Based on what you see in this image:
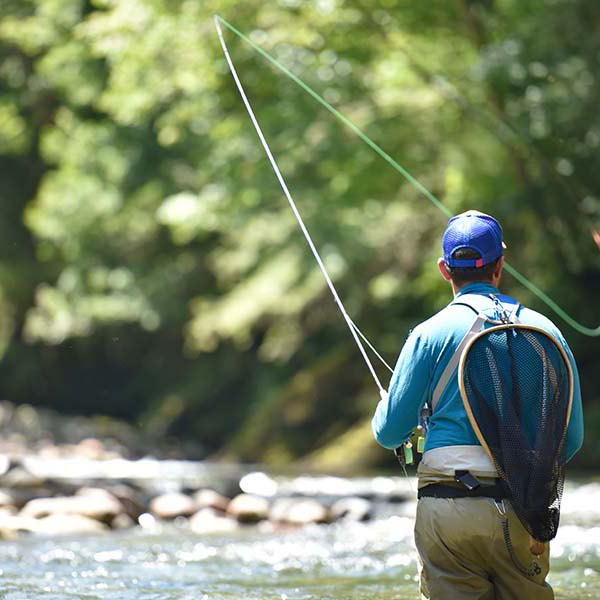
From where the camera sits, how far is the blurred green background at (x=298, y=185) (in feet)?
46.7

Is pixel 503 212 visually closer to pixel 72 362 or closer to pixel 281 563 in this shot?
pixel 281 563

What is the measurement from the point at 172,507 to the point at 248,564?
155 inches

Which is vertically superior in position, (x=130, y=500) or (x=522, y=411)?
Answer: (x=130, y=500)

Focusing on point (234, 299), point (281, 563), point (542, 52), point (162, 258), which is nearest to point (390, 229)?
point (234, 299)

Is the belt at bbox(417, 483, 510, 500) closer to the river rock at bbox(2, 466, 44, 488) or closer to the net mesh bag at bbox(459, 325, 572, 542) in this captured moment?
the net mesh bag at bbox(459, 325, 572, 542)

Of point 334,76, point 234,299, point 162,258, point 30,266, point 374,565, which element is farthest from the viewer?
point 30,266

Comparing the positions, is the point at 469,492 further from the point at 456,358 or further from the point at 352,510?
the point at 352,510

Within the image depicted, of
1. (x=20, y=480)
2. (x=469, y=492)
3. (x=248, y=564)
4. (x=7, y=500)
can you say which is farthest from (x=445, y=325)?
(x=20, y=480)

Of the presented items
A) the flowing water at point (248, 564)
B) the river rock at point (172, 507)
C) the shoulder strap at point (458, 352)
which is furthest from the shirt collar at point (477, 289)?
the river rock at point (172, 507)

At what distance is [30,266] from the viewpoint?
92.9 ft

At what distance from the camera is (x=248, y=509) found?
35.5 feet

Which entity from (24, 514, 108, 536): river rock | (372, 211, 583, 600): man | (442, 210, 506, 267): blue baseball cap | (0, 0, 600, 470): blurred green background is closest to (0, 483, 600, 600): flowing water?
(24, 514, 108, 536): river rock

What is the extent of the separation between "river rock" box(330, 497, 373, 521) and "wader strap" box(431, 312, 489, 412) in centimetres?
763

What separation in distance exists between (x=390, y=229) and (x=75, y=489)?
7689 millimetres
